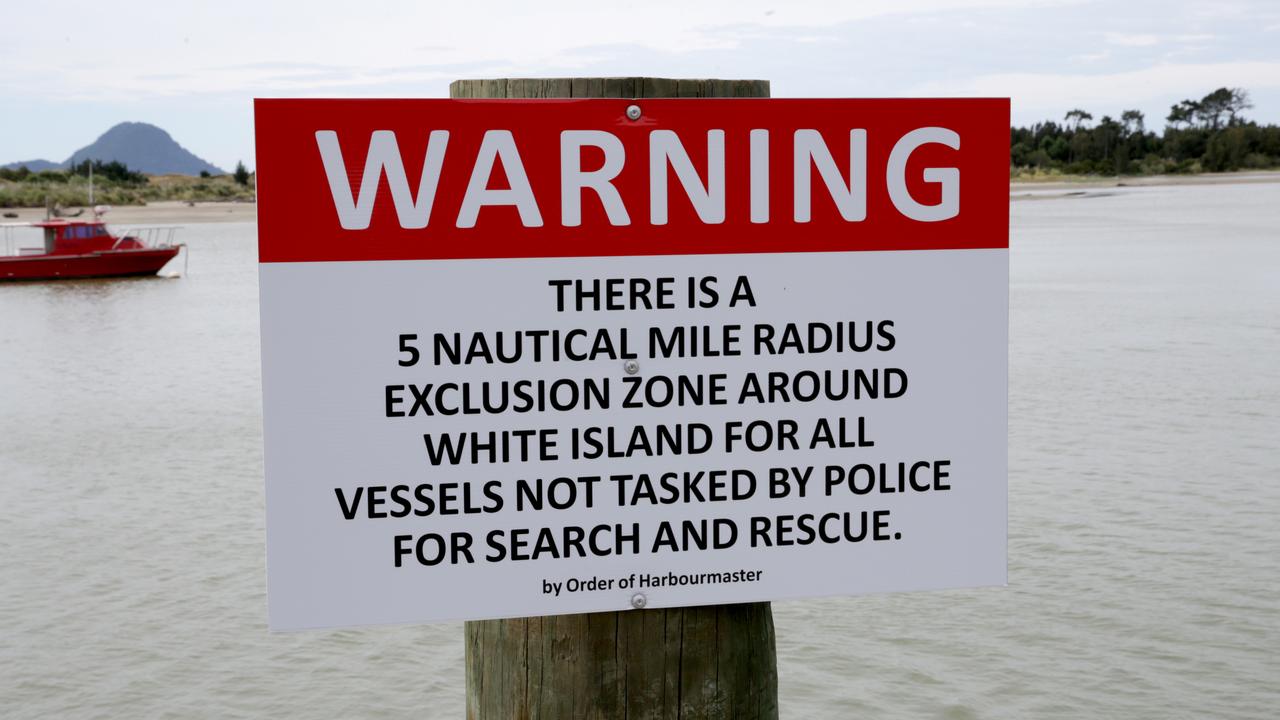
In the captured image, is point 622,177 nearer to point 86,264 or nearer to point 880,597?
point 880,597

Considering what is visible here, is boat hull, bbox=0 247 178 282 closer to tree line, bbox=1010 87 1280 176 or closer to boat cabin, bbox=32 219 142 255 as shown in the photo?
boat cabin, bbox=32 219 142 255

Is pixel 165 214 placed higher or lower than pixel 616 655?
higher

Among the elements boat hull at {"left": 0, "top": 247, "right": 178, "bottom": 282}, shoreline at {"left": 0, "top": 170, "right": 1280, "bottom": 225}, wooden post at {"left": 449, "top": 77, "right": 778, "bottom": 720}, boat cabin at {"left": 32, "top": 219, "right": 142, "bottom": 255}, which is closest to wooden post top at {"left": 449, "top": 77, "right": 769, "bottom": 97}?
wooden post at {"left": 449, "top": 77, "right": 778, "bottom": 720}

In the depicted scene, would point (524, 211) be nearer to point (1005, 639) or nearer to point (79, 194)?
point (1005, 639)

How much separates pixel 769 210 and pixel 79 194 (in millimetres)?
76132

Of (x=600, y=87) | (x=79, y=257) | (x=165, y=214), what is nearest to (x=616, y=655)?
(x=600, y=87)

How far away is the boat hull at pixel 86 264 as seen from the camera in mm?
34406

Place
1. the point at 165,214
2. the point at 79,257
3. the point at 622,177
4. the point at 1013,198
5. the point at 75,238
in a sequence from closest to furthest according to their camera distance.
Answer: the point at 622,177 → the point at 79,257 → the point at 75,238 → the point at 165,214 → the point at 1013,198

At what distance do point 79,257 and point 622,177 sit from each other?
35.7 metres

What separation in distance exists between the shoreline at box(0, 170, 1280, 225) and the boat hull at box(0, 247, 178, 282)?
27418 mm

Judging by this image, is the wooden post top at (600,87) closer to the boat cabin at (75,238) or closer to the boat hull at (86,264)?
the boat hull at (86,264)

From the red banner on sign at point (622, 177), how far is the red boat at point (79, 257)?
34024 mm

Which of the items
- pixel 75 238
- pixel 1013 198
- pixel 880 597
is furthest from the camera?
pixel 1013 198

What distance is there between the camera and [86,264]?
3484 cm
